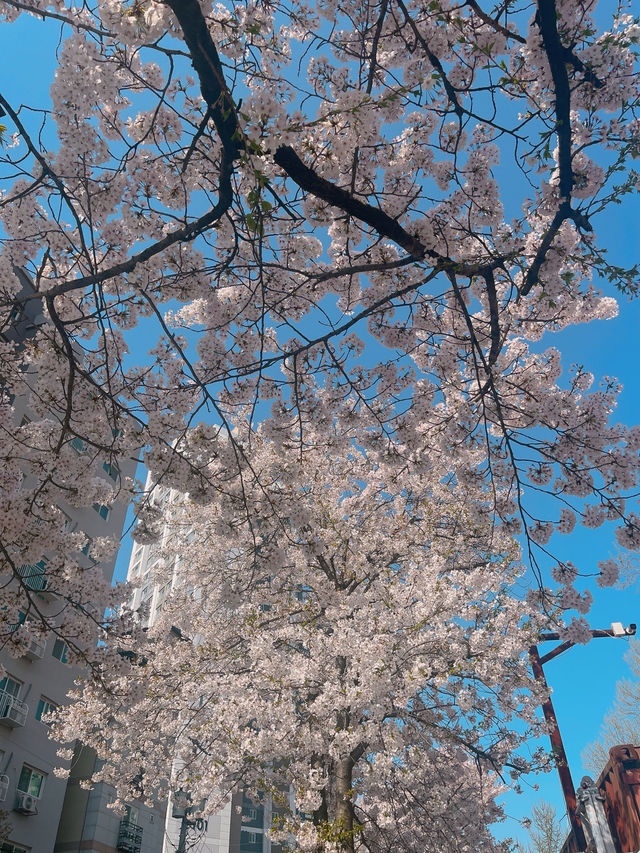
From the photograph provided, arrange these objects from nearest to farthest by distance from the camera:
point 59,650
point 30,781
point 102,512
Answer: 1. point 30,781
2. point 59,650
3. point 102,512

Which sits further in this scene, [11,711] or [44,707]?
[44,707]

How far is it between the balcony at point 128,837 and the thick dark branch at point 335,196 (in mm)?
21867

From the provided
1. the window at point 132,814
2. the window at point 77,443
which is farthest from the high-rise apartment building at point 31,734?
the window at point 132,814

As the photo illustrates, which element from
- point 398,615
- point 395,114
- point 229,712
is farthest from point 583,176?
point 229,712

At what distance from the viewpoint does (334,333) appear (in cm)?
478

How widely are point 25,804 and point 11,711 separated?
2346mm

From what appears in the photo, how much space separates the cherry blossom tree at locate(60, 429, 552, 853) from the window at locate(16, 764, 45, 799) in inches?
211

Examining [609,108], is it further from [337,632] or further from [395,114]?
[337,632]

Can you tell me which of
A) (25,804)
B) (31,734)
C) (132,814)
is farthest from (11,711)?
(132,814)

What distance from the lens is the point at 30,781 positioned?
49.3 feet

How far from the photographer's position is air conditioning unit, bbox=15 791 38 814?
552 inches

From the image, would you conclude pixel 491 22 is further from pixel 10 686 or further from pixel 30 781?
pixel 30 781

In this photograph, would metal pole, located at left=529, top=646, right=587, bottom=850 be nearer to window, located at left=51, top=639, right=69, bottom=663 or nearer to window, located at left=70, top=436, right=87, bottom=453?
window, located at left=70, top=436, right=87, bottom=453

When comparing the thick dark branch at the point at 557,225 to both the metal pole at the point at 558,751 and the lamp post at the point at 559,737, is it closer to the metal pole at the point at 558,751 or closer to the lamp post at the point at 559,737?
the lamp post at the point at 559,737
